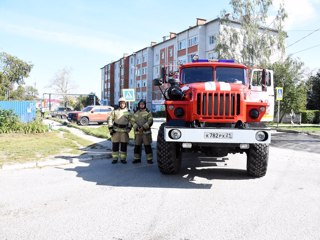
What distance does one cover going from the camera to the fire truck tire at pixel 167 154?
6523mm

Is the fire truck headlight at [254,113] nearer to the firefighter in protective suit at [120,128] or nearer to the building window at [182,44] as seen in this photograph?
the firefighter in protective suit at [120,128]

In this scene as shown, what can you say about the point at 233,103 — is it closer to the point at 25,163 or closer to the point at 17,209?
the point at 17,209

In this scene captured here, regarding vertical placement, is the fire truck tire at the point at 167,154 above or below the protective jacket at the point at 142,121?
below

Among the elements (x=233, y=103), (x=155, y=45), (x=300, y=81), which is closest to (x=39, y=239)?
(x=233, y=103)

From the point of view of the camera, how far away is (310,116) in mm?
34656

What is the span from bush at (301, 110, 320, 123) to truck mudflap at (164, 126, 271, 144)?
31.7 m

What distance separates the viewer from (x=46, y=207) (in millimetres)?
4715

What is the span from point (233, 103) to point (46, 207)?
3.60 m

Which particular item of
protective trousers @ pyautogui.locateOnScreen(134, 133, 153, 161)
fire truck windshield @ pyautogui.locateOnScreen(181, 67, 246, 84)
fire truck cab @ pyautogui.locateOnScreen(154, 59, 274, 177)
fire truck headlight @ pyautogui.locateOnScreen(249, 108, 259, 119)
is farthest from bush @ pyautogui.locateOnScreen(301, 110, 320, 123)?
fire truck headlight @ pyautogui.locateOnScreen(249, 108, 259, 119)

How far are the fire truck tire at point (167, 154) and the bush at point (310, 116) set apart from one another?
31.4 metres

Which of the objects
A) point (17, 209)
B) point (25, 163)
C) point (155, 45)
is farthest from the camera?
point (155, 45)

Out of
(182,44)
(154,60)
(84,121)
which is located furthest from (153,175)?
(154,60)

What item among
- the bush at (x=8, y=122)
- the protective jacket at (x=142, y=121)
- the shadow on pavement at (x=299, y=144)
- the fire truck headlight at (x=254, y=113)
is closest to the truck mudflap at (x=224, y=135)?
the fire truck headlight at (x=254, y=113)

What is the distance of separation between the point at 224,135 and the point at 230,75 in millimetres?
2275
